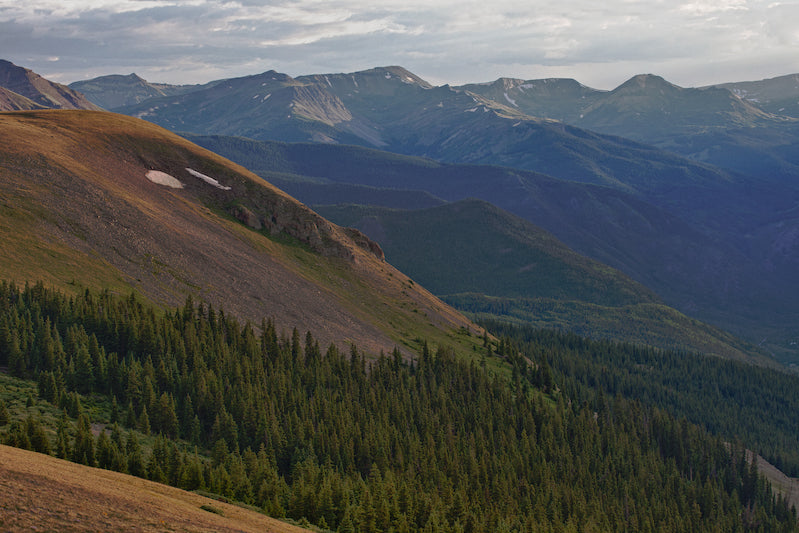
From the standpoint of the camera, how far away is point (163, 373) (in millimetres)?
114375

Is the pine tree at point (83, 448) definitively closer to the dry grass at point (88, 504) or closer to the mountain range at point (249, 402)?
the mountain range at point (249, 402)

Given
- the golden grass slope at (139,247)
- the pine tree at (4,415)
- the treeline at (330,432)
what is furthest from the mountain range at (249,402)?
the golden grass slope at (139,247)

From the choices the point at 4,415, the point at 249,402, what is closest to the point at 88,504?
the point at 4,415

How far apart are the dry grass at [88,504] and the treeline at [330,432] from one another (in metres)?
13.0

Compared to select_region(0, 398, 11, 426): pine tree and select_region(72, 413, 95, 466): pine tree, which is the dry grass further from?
select_region(0, 398, 11, 426): pine tree

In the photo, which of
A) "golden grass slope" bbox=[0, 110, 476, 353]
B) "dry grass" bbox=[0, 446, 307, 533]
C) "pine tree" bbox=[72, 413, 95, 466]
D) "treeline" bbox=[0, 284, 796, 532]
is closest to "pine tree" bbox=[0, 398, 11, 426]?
"treeline" bbox=[0, 284, 796, 532]

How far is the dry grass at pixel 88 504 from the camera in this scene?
2016 inches

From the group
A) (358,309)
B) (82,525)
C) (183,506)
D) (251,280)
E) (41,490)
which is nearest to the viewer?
(82,525)

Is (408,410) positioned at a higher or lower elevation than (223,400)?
lower

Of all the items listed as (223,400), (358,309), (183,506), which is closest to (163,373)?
(223,400)

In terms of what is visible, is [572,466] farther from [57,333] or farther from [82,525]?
[82,525]

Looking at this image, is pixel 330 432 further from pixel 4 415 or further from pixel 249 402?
pixel 4 415

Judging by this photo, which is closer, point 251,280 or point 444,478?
point 444,478

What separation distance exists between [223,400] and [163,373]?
985 centimetres
